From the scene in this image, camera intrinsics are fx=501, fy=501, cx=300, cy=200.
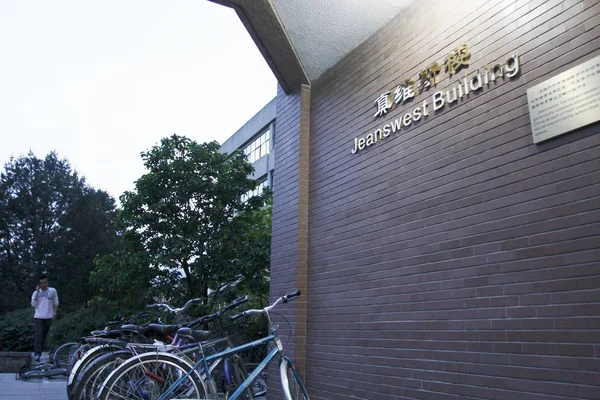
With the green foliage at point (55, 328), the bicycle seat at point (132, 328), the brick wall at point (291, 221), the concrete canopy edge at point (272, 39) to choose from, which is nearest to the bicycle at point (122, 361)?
the bicycle seat at point (132, 328)

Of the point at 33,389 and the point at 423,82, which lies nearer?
the point at 423,82

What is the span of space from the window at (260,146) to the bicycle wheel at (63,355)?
14.9 meters

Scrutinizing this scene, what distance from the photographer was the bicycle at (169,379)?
3.78m

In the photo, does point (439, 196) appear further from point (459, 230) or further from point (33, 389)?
point (33, 389)

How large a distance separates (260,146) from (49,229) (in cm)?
1217

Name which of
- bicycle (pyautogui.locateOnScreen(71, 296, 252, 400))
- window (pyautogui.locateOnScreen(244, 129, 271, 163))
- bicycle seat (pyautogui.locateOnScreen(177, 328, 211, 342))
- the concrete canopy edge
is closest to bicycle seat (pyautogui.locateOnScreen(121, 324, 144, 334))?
bicycle (pyautogui.locateOnScreen(71, 296, 252, 400))

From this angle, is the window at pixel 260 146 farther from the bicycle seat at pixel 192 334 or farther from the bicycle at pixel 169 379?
the bicycle at pixel 169 379

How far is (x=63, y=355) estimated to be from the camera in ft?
30.5

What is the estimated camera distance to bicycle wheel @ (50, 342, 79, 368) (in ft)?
28.9

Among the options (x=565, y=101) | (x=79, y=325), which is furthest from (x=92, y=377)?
(x=79, y=325)

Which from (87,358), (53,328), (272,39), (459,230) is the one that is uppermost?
(272,39)

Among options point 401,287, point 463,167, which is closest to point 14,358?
point 401,287

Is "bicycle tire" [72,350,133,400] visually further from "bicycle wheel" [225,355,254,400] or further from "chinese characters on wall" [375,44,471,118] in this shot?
"chinese characters on wall" [375,44,471,118]

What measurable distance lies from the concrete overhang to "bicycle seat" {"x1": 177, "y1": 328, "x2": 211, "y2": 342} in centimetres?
334
